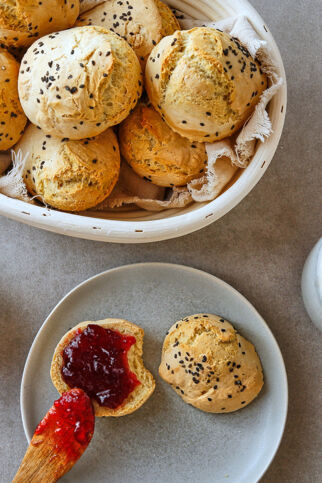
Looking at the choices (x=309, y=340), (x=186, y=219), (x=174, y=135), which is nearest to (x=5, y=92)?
(x=174, y=135)

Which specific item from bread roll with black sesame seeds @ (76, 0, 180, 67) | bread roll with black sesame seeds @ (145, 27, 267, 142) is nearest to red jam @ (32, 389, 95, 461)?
bread roll with black sesame seeds @ (145, 27, 267, 142)

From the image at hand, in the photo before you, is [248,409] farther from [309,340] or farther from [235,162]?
[235,162]

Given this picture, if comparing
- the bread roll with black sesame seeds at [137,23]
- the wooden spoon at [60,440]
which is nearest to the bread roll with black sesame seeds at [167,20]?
the bread roll with black sesame seeds at [137,23]

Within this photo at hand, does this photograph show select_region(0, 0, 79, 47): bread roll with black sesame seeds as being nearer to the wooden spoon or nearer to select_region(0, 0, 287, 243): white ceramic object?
select_region(0, 0, 287, 243): white ceramic object

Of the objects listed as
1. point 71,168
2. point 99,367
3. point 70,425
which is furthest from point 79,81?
point 70,425

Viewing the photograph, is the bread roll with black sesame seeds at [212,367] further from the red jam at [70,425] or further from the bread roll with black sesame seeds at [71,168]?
the bread roll with black sesame seeds at [71,168]

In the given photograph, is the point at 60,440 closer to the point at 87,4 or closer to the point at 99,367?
the point at 99,367
